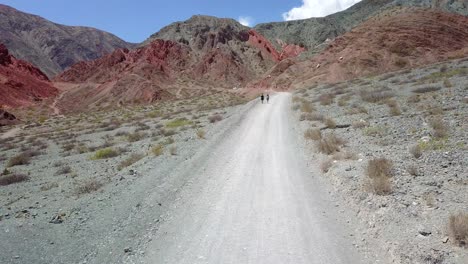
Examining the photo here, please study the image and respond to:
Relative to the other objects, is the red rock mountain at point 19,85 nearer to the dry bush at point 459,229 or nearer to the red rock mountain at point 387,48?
the red rock mountain at point 387,48

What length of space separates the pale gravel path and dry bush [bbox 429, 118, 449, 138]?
467 centimetres

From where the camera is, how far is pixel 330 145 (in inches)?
569

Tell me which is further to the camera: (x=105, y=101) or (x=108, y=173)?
(x=105, y=101)

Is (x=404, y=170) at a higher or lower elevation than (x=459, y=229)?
higher

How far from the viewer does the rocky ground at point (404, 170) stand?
7004 mm

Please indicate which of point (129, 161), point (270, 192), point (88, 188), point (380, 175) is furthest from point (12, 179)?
point (380, 175)

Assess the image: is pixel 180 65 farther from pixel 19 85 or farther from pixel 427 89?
pixel 427 89

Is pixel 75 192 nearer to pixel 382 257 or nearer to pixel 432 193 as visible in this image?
pixel 382 257

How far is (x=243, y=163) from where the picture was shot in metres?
14.5

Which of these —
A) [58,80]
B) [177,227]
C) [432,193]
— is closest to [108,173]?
[177,227]

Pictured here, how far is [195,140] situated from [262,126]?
5546 millimetres

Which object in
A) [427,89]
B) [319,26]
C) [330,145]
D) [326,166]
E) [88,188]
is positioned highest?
[319,26]

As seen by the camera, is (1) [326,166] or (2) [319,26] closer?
(1) [326,166]

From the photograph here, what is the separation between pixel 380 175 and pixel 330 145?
4.54 meters
